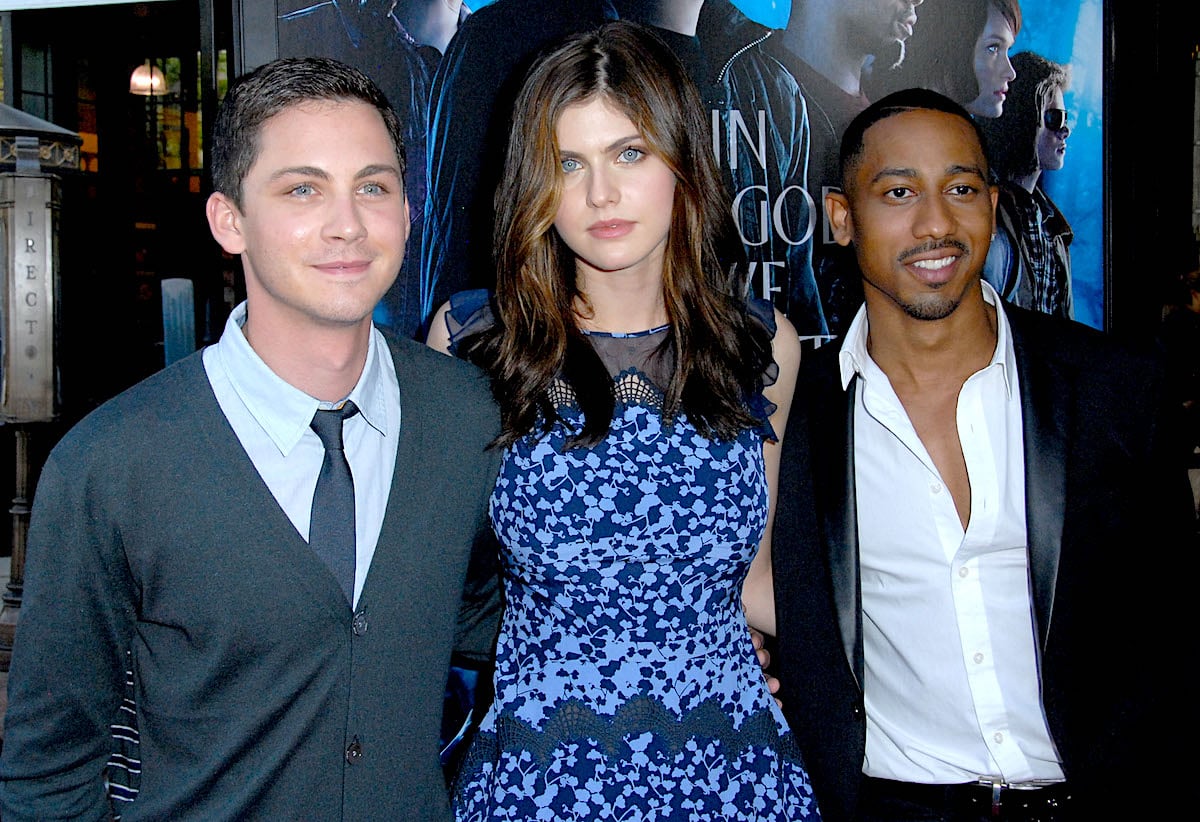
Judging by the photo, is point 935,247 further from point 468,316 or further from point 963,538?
point 468,316

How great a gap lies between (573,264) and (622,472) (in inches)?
19.4

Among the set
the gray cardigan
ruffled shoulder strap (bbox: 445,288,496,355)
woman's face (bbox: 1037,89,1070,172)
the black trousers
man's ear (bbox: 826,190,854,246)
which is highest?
woman's face (bbox: 1037,89,1070,172)

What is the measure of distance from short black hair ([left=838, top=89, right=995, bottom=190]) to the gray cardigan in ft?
4.25

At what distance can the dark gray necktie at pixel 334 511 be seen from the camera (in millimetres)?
1568

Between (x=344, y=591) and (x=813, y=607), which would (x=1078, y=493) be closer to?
(x=813, y=607)

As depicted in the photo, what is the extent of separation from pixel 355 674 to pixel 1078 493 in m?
1.26

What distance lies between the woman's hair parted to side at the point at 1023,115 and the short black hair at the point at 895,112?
0.93m

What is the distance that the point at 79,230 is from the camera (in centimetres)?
590

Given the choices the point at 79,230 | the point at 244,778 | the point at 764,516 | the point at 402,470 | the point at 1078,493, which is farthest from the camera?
the point at 79,230

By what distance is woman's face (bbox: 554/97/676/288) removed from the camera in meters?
1.91

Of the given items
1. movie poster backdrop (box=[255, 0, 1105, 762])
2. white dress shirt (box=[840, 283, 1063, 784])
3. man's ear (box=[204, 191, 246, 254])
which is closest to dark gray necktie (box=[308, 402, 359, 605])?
man's ear (box=[204, 191, 246, 254])

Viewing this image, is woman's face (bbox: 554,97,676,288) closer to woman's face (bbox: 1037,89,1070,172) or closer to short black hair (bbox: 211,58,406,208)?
short black hair (bbox: 211,58,406,208)

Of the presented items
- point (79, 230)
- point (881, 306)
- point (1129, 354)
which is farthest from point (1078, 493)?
point (79, 230)

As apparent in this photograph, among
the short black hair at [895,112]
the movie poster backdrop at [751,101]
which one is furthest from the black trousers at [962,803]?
the movie poster backdrop at [751,101]
